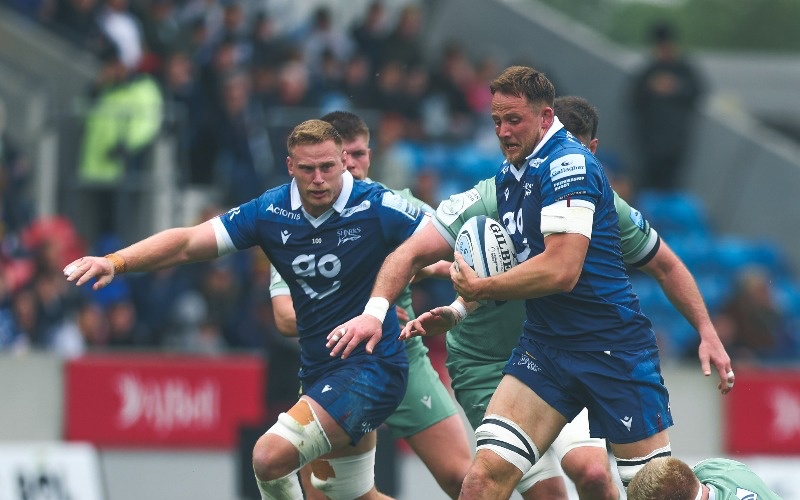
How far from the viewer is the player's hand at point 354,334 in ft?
23.9

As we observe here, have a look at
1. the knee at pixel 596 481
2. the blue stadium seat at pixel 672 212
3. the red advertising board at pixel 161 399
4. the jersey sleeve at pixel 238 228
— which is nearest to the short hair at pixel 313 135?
the jersey sleeve at pixel 238 228

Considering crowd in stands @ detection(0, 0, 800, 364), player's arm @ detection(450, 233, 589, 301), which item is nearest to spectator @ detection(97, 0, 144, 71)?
crowd in stands @ detection(0, 0, 800, 364)

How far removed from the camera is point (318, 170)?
8.06 metres

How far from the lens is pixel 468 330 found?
8.70m

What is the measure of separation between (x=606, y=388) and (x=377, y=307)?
3.93 ft

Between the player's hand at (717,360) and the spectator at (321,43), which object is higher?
the spectator at (321,43)

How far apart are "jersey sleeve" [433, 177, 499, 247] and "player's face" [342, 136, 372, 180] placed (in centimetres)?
96

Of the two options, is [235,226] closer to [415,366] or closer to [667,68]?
[415,366]

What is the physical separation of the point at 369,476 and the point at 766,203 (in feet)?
43.8

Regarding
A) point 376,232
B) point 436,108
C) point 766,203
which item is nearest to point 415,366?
point 376,232

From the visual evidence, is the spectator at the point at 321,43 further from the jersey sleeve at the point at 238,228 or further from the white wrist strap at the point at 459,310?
the white wrist strap at the point at 459,310

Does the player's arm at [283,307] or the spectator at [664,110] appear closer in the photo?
the player's arm at [283,307]

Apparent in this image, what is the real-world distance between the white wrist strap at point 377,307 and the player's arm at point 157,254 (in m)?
1.04

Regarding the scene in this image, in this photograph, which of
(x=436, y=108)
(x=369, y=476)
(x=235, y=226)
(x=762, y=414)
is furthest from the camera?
(x=436, y=108)
